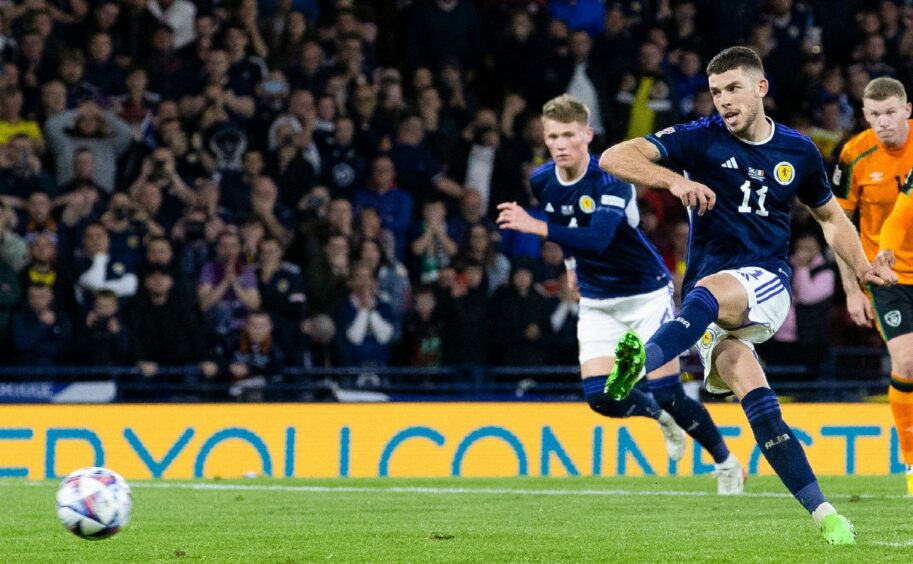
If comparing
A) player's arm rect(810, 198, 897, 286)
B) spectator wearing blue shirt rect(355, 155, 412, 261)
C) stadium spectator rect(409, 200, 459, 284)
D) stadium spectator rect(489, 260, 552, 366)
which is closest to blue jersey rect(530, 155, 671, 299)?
player's arm rect(810, 198, 897, 286)

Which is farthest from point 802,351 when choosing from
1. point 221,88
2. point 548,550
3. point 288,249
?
point 548,550

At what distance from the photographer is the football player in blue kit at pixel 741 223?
22.7 feet

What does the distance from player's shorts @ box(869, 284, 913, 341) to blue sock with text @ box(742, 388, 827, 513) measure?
3202mm

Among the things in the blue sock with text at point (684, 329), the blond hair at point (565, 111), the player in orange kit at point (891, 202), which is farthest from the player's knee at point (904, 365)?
the blue sock with text at point (684, 329)

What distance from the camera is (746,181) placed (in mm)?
7477

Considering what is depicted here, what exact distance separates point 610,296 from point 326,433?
4497 millimetres

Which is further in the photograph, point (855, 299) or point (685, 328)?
point (855, 299)

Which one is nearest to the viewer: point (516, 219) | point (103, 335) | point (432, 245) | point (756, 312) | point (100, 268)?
point (756, 312)

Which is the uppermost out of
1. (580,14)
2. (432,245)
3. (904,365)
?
(580,14)

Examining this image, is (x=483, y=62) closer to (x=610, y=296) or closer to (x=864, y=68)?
(x=864, y=68)

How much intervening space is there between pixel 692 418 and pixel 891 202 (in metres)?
1.93

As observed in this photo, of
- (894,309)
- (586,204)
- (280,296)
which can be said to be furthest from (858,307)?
(280,296)

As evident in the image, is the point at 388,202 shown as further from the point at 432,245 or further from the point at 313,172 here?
the point at 313,172

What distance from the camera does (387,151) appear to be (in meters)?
16.1
